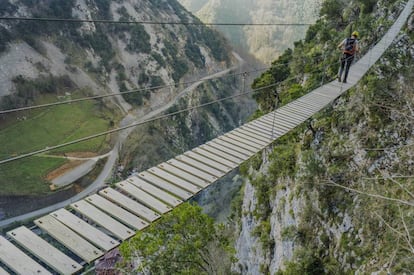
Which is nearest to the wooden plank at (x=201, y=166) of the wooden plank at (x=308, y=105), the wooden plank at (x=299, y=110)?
the wooden plank at (x=299, y=110)

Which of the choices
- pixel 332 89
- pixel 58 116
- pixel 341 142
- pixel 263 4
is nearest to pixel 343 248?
pixel 341 142

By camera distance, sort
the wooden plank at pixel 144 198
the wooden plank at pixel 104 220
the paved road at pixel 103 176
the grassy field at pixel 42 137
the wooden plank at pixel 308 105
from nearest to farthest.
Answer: the wooden plank at pixel 104 220, the wooden plank at pixel 144 198, the wooden plank at pixel 308 105, the paved road at pixel 103 176, the grassy field at pixel 42 137

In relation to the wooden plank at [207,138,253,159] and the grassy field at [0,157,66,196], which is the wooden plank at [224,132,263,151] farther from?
the grassy field at [0,157,66,196]

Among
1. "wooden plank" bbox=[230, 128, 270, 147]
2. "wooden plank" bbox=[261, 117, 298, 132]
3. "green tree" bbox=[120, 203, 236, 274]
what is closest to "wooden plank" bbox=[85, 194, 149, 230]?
"wooden plank" bbox=[230, 128, 270, 147]

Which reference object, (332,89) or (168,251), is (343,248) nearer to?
(332,89)

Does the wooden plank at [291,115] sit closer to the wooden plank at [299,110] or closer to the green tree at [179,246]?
the wooden plank at [299,110]

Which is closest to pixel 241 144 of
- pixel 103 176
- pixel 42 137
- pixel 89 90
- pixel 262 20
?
pixel 103 176

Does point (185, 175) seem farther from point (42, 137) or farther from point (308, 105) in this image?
point (42, 137)
